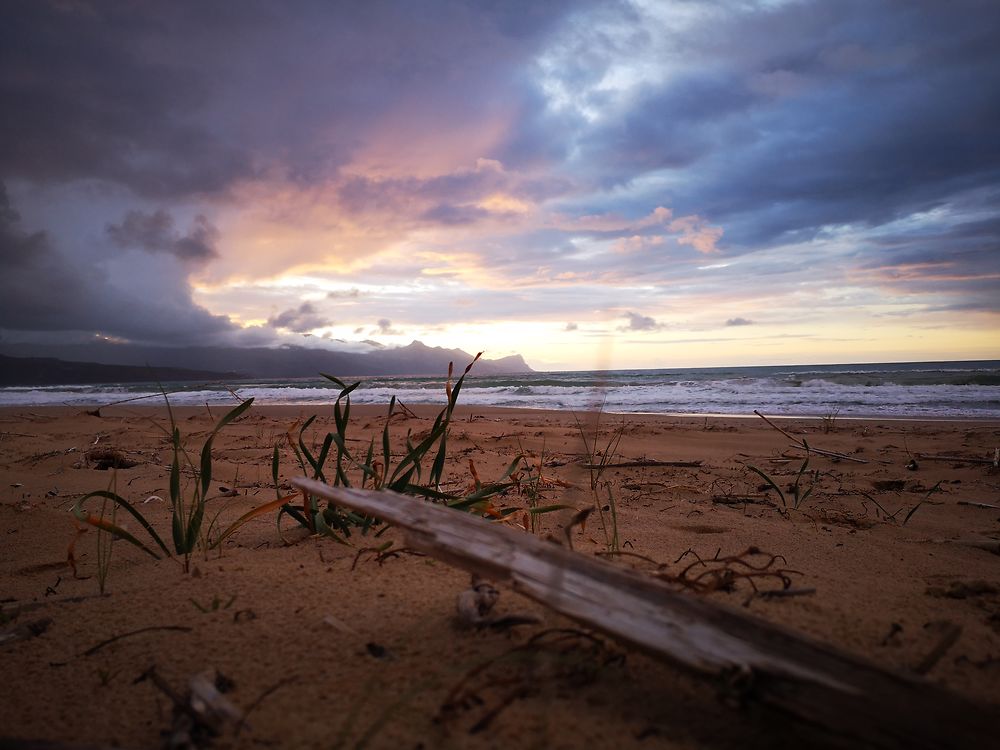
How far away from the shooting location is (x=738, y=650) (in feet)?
2.77

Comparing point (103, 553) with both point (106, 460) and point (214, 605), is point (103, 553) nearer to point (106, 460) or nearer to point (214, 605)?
point (214, 605)

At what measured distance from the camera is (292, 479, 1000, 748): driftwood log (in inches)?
28.5

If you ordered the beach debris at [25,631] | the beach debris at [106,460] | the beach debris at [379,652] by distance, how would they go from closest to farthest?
the beach debris at [379,652]
the beach debris at [25,631]
the beach debris at [106,460]

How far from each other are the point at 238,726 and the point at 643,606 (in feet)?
2.34

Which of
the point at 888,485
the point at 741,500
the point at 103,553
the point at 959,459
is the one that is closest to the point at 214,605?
the point at 103,553

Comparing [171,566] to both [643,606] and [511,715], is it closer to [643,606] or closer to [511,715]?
[511,715]

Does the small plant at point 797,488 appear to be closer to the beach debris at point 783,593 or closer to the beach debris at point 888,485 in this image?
the beach debris at point 888,485

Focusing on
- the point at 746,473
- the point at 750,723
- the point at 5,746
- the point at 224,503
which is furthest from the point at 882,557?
the point at 224,503

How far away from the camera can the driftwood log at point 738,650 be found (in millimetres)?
723

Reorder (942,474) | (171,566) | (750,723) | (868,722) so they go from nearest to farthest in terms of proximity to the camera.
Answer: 1. (868,722)
2. (750,723)
3. (171,566)
4. (942,474)

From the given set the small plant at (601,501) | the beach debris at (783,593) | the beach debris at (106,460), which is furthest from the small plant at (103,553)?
the beach debris at (106,460)

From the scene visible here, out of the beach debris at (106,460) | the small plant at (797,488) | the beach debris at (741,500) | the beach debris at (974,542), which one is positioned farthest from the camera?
the beach debris at (106,460)

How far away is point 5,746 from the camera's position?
34.4 inches

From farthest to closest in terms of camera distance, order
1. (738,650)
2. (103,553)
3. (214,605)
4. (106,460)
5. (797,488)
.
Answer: (106,460) < (797,488) < (103,553) < (214,605) < (738,650)
